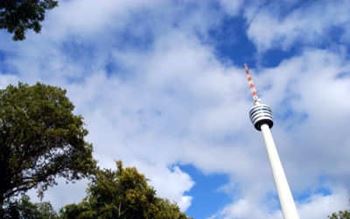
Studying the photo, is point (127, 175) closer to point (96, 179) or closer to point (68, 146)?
point (96, 179)

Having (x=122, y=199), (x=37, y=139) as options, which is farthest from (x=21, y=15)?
(x=122, y=199)

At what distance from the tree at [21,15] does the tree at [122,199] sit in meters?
21.4

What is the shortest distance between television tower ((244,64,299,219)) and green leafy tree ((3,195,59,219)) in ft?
164

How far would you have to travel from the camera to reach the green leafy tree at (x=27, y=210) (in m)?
33.2

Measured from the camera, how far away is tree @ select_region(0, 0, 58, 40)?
15.1 meters

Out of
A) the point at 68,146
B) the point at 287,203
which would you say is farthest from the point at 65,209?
the point at 287,203

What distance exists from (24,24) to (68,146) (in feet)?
57.8

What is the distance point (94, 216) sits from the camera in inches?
1452

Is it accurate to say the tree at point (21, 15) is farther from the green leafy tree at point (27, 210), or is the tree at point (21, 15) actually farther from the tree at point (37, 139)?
the green leafy tree at point (27, 210)

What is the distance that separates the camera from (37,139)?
31.0m

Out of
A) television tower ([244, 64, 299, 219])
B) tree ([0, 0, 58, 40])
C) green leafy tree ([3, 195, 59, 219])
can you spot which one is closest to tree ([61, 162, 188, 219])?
green leafy tree ([3, 195, 59, 219])

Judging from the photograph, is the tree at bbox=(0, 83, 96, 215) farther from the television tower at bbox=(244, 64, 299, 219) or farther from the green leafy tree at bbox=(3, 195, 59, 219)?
the television tower at bbox=(244, 64, 299, 219)

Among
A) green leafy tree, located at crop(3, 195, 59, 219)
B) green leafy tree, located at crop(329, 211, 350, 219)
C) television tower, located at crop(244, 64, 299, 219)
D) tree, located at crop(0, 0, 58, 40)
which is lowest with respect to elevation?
tree, located at crop(0, 0, 58, 40)

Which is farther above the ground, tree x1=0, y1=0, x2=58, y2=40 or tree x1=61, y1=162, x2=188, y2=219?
tree x1=61, y1=162, x2=188, y2=219
